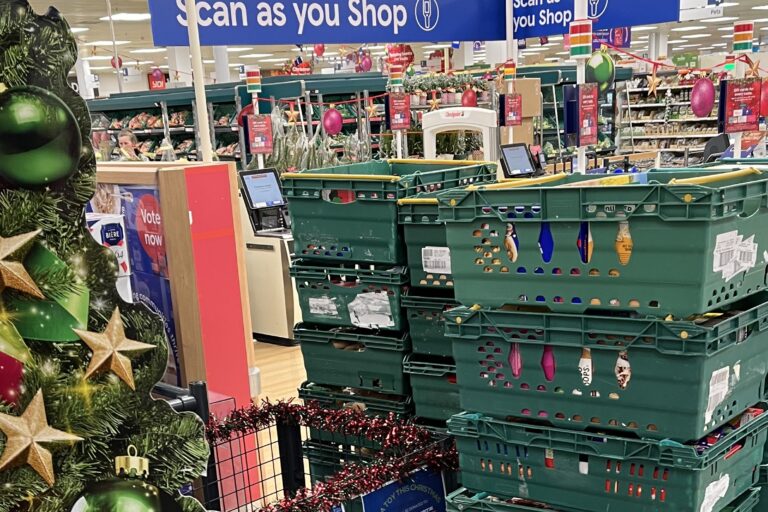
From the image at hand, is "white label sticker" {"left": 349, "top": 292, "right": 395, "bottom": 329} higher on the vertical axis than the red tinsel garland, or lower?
higher

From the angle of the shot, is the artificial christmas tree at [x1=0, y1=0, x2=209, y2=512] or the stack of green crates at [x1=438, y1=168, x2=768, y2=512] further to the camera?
the stack of green crates at [x1=438, y1=168, x2=768, y2=512]

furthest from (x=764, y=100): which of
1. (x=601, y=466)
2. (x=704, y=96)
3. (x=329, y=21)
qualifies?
(x=601, y=466)

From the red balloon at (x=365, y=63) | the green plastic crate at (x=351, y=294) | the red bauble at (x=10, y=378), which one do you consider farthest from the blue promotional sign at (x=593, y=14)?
the red balloon at (x=365, y=63)

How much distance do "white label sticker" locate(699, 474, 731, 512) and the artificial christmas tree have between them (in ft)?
5.14

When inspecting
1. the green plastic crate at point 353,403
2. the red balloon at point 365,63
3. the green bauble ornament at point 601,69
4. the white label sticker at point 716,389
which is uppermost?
the red balloon at point 365,63

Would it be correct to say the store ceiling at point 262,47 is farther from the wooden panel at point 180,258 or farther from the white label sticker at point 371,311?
the wooden panel at point 180,258

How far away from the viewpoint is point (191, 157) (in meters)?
10.7

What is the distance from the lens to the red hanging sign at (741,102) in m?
5.05

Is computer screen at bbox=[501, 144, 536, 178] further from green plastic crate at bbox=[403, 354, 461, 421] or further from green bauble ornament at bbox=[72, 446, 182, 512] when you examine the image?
green bauble ornament at bbox=[72, 446, 182, 512]

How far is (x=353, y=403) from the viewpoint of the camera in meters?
3.27

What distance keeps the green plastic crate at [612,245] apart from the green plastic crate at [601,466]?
0.39m

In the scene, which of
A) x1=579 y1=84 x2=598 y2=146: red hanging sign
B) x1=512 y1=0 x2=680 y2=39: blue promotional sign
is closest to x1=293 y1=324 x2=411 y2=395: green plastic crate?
x1=579 y1=84 x2=598 y2=146: red hanging sign

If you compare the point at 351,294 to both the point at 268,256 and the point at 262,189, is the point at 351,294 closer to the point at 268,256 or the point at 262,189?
the point at 268,256

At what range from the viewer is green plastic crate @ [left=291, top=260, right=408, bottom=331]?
3.10m
